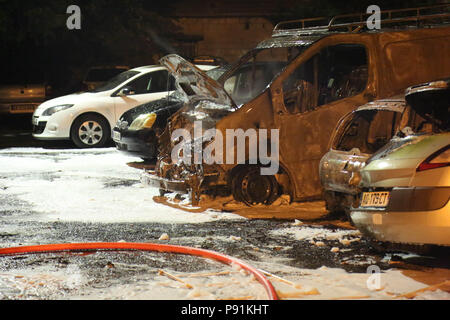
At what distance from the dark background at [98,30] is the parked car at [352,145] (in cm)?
1369

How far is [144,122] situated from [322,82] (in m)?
3.81

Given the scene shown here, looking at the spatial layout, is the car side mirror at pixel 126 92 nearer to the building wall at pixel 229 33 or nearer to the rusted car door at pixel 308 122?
the rusted car door at pixel 308 122

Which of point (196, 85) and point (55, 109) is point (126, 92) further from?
point (196, 85)

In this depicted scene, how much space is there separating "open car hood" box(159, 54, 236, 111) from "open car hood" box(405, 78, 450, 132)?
325 cm

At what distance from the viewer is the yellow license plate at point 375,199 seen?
235 inches

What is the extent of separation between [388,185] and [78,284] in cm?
256

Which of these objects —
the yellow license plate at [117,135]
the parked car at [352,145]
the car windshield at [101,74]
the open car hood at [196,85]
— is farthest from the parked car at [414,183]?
the car windshield at [101,74]

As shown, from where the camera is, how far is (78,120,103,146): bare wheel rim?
15.7m

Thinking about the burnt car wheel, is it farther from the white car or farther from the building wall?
the building wall

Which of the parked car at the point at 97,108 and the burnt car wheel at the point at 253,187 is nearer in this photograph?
the burnt car wheel at the point at 253,187

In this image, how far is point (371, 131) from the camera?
8102 millimetres

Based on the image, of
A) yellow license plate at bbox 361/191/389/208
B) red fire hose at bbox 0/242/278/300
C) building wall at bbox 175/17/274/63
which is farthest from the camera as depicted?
building wall at bbox 175/17/274/63

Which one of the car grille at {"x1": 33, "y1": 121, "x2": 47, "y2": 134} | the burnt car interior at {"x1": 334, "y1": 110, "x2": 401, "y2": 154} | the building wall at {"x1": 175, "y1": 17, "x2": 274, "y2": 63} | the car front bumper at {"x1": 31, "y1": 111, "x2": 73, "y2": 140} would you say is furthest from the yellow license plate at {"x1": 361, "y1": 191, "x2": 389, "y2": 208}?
the building wall at {"x1": 175, "y1": 17, "x2": 274, "y2": 63}

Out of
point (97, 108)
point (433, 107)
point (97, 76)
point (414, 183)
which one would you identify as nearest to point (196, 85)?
point (433, 107)
